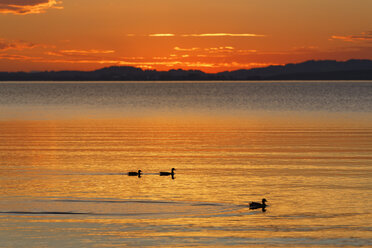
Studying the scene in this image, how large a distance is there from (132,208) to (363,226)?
26.3 ft

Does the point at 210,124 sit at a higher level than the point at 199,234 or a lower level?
higher

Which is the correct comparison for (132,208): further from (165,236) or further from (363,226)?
(363,226)

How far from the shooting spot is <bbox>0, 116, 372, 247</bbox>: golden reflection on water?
18734mm

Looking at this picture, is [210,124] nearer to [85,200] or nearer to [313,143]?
[313,143]

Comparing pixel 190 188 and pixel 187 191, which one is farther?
pixel 190 188

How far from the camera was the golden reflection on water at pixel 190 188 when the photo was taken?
61.5 feet

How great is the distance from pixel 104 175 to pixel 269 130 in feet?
83.3

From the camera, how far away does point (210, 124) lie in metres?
59.9

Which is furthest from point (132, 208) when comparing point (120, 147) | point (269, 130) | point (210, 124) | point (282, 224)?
point (210, 124)

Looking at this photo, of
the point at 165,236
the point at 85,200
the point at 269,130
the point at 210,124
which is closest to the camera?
the point at 165,236

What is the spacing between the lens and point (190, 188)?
2525cm

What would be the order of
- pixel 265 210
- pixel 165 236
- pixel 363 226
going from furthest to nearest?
pixel 265 210 → pixel 363 226 → pixel 165 236

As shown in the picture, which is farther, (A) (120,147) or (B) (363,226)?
(A) (120,147)

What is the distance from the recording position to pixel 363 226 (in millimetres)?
19422
